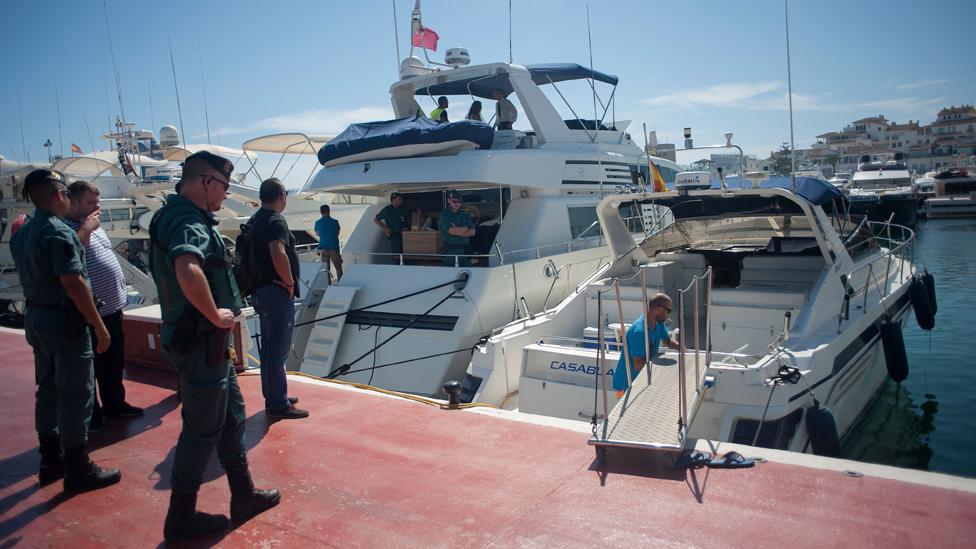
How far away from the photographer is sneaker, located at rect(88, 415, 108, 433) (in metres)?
4.07

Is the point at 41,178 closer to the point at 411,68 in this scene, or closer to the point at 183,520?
the point at 183,520

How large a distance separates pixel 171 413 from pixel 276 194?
1.82m

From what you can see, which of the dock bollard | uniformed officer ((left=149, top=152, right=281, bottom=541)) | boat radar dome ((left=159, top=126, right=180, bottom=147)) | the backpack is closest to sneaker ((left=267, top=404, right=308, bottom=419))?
the backpack

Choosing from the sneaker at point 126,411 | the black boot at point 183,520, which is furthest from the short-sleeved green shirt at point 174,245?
the sneaker at point 126,411

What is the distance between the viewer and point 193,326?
253 cm

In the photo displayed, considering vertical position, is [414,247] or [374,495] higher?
[414,247]

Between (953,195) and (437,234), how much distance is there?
169 feet

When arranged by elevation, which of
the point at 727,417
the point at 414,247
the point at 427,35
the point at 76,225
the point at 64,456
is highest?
the point at 427,35

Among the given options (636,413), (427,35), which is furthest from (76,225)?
(427,35)

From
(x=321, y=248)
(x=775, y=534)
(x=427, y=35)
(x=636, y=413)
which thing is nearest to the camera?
(x=775, y=534)

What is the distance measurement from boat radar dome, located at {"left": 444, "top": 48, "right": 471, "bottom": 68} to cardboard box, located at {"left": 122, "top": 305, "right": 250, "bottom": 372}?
7312 mm

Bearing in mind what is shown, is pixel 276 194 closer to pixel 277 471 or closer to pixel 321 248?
pixel 277 471

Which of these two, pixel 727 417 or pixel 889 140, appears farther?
pixel 889 140

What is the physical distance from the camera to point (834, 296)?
20.9 ft
